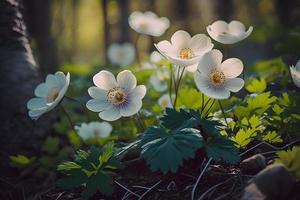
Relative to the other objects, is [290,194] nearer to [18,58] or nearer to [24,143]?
[24,143]

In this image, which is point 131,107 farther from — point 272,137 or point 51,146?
point 51,146

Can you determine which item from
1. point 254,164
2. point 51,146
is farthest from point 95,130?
point 254,164

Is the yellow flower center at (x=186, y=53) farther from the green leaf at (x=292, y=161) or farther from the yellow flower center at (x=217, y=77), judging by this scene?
the green leaf at (x=292, y=161)

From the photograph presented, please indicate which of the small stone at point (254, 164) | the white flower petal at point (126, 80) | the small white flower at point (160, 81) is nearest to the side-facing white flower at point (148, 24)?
the small white flower at point (160, 81)

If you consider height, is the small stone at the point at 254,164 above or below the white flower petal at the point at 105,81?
below

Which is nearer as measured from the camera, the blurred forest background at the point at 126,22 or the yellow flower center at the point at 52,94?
the yellow flower center at the point at 52,94

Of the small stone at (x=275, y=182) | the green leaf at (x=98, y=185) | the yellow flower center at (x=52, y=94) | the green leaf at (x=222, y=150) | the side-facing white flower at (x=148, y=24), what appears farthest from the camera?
the side-facing white flower at (x=148, y=24)

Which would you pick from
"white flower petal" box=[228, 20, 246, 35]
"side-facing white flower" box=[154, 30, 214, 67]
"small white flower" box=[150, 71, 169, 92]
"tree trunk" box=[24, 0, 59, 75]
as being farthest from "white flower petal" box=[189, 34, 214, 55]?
"tree trunk" box=[24, 0, 59, 75]
